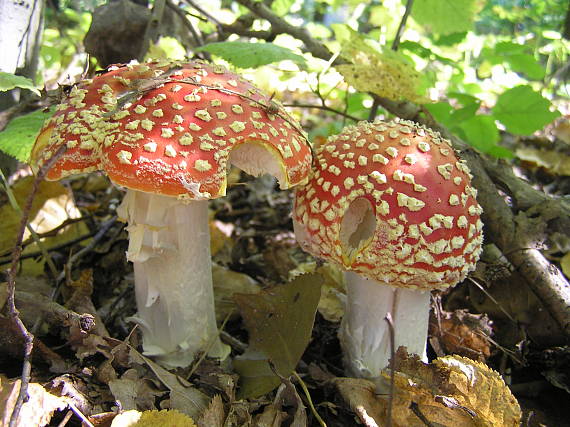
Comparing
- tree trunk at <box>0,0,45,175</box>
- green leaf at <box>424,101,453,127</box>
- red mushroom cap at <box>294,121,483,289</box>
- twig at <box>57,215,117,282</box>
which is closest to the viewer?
red mushroom cap at <box>294,121,483,289</box>

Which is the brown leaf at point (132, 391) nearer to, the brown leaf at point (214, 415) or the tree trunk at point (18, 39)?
the brown leaf at point (214, 415)

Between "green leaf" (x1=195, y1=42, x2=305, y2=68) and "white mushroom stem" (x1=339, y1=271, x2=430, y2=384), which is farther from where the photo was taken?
"green leaf" (x1=195, y1=42, x2=305, y2=68)

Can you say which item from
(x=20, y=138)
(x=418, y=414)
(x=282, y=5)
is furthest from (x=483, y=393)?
(x=282, y=5)

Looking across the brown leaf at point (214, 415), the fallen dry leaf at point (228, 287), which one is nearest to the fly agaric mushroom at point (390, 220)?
the brown leaf at point (214, 415)

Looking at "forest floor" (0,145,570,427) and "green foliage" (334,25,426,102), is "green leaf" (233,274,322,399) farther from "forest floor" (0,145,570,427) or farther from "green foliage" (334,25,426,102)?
"green foliage" (334,25,426,102)

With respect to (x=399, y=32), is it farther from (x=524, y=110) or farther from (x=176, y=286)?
(x=176, y=286)

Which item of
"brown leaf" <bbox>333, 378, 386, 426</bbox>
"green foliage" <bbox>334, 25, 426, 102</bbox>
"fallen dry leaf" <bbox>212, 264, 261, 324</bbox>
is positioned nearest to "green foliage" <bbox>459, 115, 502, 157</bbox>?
"green foliage" <bbox>334, 25, 426, 102</bbox>

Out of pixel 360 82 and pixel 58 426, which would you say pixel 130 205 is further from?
pixel 360 82

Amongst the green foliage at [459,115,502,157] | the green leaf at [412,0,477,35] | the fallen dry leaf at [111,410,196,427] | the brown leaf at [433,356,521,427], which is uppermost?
the green leaf at [412,0,477,35]
